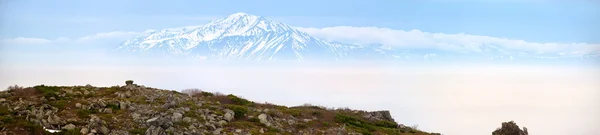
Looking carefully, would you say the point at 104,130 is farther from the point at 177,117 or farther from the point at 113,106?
the point at 113,106

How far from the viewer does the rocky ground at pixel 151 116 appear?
29531mm

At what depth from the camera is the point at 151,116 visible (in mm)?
33156

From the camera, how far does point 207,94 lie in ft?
153

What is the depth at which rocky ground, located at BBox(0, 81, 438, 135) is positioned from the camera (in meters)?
29.5

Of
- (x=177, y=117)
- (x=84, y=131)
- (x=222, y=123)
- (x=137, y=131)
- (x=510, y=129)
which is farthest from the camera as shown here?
(x=510, y=129)

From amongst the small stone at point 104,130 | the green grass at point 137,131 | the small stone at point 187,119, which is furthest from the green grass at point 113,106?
the small stone at point 104,130

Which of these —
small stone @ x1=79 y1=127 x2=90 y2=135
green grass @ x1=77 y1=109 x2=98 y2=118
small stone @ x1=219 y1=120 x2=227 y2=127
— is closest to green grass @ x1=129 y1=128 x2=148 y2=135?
small stone @ x1=79 y1=127 x2=90 y2=135

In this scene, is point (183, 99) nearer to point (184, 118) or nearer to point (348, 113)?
point (184, 118)

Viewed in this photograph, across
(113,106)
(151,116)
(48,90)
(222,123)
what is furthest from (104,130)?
(48,90)

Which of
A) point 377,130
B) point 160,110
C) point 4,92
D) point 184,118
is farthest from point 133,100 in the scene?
point 377,130

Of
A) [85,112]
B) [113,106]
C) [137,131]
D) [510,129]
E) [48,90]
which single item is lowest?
[137,131]

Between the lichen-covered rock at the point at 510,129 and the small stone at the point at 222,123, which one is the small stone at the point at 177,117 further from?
the lichen-covered rock at the point at 510,129

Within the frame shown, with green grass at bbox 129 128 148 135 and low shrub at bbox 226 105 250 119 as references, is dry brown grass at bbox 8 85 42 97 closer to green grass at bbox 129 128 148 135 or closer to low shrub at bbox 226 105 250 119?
green grass at bbox 129 128 148 135

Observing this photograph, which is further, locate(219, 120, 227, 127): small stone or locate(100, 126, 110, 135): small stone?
locate(219, 120, 227, 127): small stone
